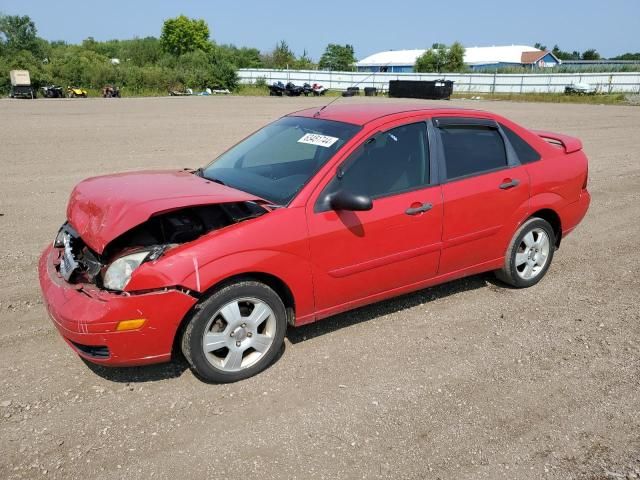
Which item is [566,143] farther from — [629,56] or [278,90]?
[629,56]

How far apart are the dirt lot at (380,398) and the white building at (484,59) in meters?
88.6

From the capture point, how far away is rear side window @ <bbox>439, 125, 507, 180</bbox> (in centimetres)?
434

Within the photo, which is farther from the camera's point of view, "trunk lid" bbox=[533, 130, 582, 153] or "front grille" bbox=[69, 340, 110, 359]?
"trunk lid" bbox=[533, 130, 582, 153]

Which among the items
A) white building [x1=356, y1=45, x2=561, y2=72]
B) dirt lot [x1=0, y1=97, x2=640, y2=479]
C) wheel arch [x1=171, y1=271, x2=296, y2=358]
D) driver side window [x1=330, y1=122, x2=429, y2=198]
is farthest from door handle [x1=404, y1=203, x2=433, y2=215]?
white building [x1=356, y1=45, x2=561, y2=72]

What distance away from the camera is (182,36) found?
10388cm

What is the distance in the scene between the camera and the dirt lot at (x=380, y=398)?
285 cm

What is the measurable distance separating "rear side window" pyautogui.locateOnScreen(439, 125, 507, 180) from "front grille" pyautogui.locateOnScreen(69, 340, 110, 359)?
2.79 metres

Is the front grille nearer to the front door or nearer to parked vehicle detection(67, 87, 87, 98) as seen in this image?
Result: the front door

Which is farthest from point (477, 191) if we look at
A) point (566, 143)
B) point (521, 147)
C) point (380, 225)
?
point (566, 143)

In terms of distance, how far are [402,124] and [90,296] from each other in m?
2.55

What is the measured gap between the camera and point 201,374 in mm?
3393

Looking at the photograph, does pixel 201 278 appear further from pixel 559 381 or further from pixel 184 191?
pixel 559 381

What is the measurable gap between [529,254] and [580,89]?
47814 mm

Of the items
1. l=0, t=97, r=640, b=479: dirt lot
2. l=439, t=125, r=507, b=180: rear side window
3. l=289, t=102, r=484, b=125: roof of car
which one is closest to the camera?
l=0, t=97, r=640, b=479: dirt lot
